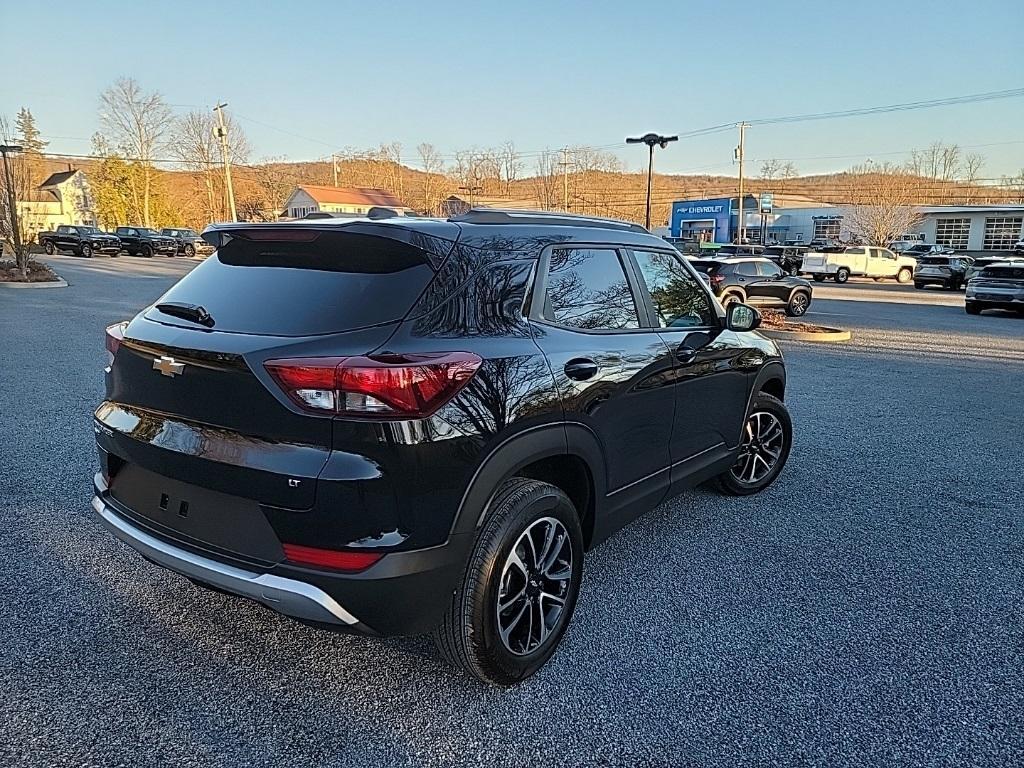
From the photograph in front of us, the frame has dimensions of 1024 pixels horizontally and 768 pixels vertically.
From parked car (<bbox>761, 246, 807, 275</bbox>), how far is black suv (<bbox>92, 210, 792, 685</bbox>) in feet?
117

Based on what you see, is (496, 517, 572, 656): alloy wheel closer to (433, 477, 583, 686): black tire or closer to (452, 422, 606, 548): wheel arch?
(433, 477, 583, 686): black tire

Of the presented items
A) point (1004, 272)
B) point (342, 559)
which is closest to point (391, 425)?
point (342, 559)

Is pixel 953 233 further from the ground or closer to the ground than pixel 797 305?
further from the ground

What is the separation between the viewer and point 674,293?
12.2ft

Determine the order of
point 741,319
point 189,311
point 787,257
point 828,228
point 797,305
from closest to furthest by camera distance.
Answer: point 189,311 → point 741,319 → point 797,305 → point 787,257 → point 828,228

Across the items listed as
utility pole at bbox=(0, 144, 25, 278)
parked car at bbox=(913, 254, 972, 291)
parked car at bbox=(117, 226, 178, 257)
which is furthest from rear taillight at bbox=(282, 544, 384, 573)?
parked car at bbox=(117, 226, 178, 257)

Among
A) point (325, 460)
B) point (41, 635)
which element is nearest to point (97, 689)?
point (41, 635)

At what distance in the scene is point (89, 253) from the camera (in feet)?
124

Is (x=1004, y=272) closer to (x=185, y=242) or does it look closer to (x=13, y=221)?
(x=13, y=221)

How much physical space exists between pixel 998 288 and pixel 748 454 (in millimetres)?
17751

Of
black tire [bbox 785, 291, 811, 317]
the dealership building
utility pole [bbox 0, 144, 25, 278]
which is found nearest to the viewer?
black tire [bbox 785, 291, 811, 317]

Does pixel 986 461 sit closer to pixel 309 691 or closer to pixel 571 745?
pixel 571 745

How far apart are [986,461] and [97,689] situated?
6147mm

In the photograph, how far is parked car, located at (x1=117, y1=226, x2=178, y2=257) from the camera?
132 feet
